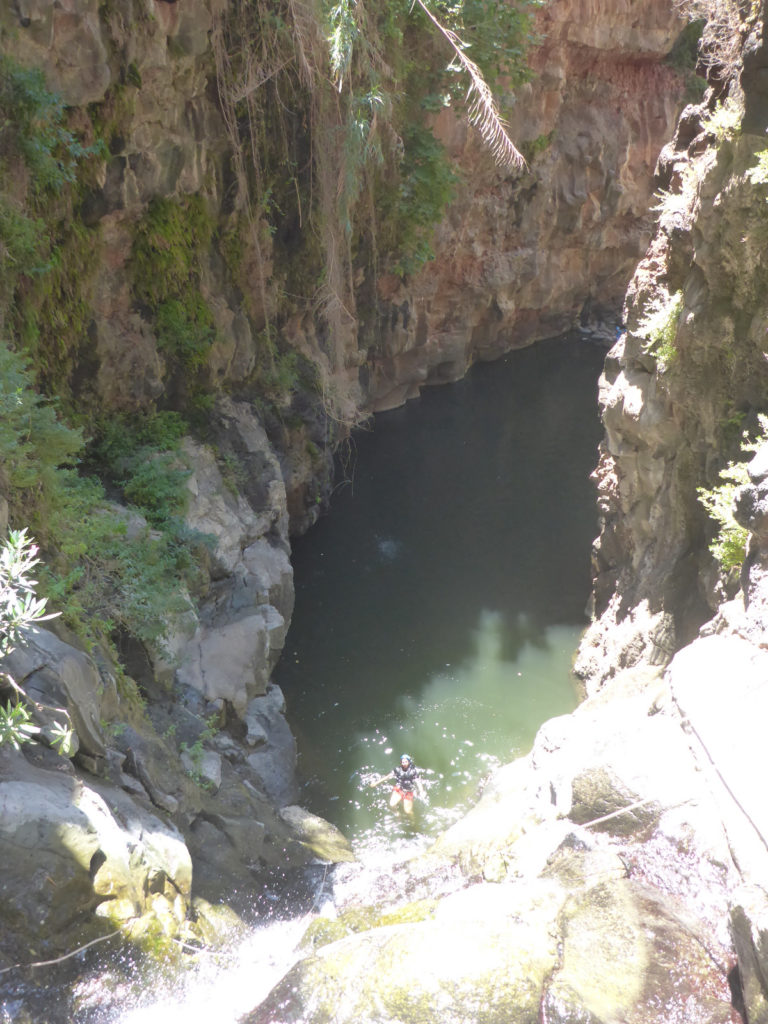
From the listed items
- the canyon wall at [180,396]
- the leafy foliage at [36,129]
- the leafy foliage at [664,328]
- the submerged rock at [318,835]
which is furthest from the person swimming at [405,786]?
the leafy foliage at [36,129]

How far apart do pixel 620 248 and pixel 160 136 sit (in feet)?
58.4

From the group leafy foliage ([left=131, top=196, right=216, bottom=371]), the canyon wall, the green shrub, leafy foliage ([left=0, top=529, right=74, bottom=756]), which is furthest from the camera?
leafy foliage ([left=131, top=196, right=216, bottom=371])

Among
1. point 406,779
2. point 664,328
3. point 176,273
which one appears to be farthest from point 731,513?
point 176,273

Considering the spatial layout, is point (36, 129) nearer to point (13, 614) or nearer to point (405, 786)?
point (13, 614)

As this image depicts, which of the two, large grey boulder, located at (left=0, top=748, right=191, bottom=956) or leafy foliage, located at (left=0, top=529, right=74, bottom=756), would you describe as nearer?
leafy foliage, located at (left=0, top=529, right=74, bottom=756)

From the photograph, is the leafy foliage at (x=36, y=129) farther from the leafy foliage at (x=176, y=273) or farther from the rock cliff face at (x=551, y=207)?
the rock cliff face at (x=551, y=207)

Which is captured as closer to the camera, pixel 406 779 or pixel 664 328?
pixel 664 328

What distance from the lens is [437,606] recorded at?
11.8 m

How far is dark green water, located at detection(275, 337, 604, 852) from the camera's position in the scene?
9.12 metres

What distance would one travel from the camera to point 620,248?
23484mm

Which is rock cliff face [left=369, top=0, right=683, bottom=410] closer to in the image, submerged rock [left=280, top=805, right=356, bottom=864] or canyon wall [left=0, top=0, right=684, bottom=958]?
canyon wall [left=0, top=0, right=684, bottom=958]

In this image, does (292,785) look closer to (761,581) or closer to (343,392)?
(761,581)

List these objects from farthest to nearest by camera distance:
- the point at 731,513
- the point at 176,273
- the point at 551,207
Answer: the point at 551,207
the point at 176,273
the point at 731,513

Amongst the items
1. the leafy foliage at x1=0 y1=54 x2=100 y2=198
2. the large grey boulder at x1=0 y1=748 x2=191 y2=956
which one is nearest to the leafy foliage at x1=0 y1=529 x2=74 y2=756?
the large grey boulder at x1=0 y1=748 x2=191 y2=956
